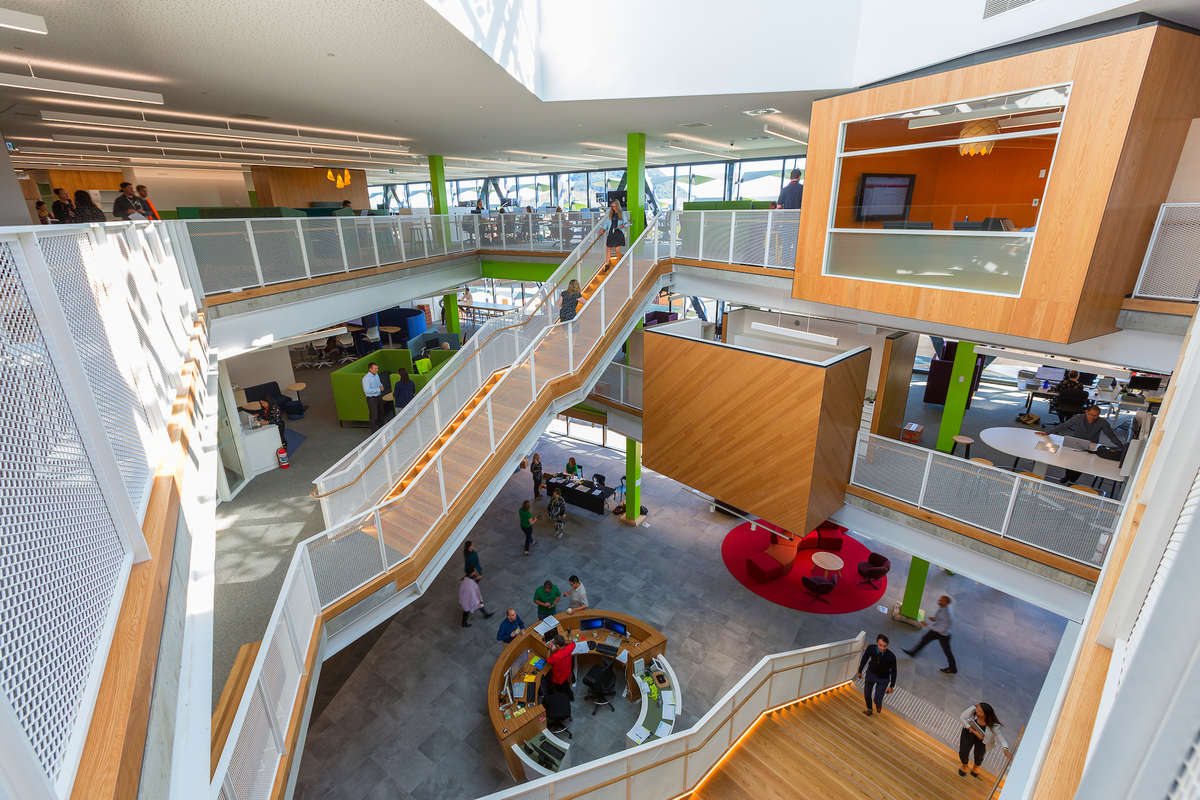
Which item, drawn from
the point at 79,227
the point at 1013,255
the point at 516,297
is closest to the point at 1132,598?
the point at 79,227

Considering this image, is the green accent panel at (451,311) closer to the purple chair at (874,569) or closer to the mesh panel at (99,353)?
the purple chair at (874,569)

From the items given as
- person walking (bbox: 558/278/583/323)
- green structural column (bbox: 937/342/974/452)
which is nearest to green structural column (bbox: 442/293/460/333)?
person walking (bbox: 558/278/583/323)

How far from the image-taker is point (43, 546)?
1.44 m

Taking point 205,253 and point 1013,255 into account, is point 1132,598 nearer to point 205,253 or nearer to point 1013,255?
point 1013,255

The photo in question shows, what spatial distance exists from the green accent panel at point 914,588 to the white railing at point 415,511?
8050 mm

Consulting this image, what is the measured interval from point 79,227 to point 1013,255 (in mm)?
8470

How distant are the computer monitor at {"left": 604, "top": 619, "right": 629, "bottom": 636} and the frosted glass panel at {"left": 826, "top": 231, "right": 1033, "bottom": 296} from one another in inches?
293

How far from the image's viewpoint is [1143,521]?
5.89ft

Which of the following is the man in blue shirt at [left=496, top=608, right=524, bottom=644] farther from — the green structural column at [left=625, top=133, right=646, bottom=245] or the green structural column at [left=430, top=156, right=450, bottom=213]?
the green structural column at [left=430, top=156, right=450, bottom=213]

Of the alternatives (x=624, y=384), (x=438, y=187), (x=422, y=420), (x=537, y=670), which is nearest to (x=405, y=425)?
(x=422, y=420)

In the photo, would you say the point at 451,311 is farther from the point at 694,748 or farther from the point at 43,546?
the point at 43,546

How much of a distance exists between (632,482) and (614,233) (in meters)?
6.66

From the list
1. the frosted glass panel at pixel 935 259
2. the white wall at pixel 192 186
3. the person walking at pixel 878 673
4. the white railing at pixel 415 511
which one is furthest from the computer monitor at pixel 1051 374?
the white wall at pixel 192 186

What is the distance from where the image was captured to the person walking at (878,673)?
8.77 metres
